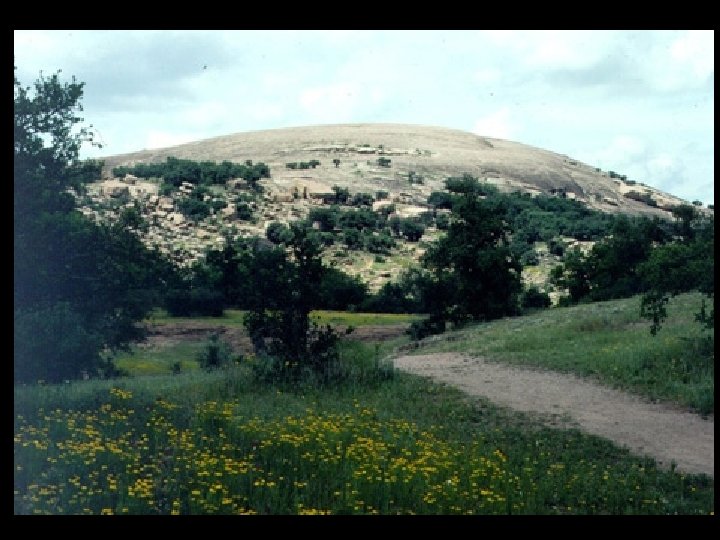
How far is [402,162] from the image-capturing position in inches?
3007

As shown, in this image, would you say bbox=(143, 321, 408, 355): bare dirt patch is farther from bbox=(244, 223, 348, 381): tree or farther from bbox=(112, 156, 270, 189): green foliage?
bbox=(112, 156, 270, 189): green foliage

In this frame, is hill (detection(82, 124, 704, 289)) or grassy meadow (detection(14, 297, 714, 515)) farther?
hill (detection(82, 124, 704, 289))

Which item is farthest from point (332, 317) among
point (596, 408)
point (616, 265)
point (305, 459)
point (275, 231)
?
point (305, 459)

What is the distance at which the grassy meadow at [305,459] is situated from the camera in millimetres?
7059

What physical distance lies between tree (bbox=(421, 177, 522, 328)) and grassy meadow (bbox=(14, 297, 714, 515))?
1384 cm

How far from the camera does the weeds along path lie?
35.0ft

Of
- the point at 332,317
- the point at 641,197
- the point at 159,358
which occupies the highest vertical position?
the point at 641,197

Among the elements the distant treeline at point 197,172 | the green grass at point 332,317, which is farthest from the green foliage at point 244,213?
the green grass at point 332,317

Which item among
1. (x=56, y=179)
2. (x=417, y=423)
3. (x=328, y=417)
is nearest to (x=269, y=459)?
(x=328, y=417)

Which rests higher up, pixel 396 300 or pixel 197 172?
pixel 197 172

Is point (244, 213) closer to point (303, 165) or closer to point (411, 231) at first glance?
point (411, 231)

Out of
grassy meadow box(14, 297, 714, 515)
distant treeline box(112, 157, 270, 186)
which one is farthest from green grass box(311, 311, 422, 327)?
distant treeline box(112, 157, 270, 186)

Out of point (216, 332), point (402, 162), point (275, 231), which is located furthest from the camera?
point (402, 162)

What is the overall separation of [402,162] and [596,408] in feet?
211
